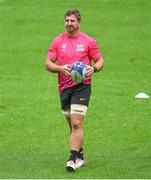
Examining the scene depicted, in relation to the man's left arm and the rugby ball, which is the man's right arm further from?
the man's left arm

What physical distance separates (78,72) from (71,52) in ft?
1.62

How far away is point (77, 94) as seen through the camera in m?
11.8

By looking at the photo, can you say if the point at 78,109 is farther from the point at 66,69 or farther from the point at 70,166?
the point at 70,166

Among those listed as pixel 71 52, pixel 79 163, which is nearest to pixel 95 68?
pixel 71 52

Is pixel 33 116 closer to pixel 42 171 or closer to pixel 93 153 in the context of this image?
pixel 93 153

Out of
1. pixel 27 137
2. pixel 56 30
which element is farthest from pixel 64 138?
pixel 56 30

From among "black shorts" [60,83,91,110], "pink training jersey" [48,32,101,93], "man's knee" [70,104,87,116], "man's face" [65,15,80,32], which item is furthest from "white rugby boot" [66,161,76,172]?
Result: "man's face" [65,15,80,32]

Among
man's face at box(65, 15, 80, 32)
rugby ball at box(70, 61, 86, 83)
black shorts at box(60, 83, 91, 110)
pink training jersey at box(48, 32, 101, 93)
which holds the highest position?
man's face at box(65, 15, 80, 32)

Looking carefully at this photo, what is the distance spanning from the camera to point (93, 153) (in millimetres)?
13109

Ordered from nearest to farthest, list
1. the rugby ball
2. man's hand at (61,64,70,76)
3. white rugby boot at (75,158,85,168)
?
the rugby ball → man's hand at (61,64,70,76) → white rugby boot at (75,158,85,168)

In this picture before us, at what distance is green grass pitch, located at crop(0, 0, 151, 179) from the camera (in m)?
12.2

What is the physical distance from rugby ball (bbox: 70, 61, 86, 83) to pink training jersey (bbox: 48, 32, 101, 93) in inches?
9.0

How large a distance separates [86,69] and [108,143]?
277cm

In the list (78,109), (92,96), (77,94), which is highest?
(92,96)
